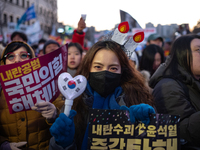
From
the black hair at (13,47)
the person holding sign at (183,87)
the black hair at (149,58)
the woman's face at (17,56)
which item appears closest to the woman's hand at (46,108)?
the woman's face at (17,56)

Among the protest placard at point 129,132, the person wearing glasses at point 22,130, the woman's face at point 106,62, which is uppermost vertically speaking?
the woman's face at point 106,62

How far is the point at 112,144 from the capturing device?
4.36 ft

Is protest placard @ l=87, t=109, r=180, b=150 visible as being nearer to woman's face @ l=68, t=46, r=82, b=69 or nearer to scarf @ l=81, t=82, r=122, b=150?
scarf @ l=81, t=82, r=122, b=150

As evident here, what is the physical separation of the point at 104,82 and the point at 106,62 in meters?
0.19

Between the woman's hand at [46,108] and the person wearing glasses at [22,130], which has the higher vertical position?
the woman's hand at [46,108]

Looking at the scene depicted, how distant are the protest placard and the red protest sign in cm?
53

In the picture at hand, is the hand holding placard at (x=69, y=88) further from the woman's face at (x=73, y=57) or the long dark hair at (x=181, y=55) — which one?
the woman's face at (x=73, y=57)

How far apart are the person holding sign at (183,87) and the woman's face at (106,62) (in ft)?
2.03

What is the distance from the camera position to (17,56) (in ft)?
6.93

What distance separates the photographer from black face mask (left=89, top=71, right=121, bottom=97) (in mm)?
1768

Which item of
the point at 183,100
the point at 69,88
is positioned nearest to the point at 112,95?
the point at 69,88

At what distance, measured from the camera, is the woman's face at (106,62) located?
1.81 meters

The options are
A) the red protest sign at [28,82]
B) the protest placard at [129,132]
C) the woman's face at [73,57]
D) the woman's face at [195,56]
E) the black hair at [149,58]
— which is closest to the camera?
the protest placard at [129,132]

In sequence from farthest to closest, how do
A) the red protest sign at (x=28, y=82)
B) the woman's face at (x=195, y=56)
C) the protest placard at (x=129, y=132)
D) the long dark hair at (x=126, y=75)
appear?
the woman's face at (x=195, y=56)
the long dark hair at (x=126, y=75)
the red protest sign at (x=28, y=82)
the protest placard at (x=129, y=132)
